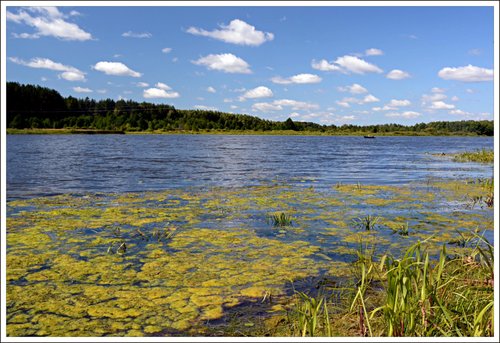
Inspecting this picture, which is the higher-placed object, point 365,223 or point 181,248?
point 365,223

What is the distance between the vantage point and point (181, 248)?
35.9 feet

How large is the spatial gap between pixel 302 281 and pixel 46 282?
5178 millimetres

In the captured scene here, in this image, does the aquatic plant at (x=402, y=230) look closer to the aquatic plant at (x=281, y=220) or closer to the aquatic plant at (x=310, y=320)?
the aquatic plant at (x=281, y=220)

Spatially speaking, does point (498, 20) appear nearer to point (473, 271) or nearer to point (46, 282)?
point (473, 271)

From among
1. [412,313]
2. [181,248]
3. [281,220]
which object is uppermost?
[412,313]

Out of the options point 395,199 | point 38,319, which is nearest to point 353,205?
point 395,199

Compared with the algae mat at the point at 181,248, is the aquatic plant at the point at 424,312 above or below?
above

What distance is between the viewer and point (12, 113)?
158m

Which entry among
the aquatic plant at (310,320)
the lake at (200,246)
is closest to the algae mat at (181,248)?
the lake at (200,246)

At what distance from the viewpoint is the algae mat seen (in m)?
7.28

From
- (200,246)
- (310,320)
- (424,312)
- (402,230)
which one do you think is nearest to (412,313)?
(424,312)

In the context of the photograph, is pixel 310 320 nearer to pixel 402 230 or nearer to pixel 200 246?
pixel 200 246

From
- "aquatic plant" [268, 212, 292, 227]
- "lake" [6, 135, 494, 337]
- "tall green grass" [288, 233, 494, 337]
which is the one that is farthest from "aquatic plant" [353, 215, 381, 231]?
"tall green grass" [288, 233, 494, 337]

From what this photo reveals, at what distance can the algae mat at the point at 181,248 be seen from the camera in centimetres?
728
